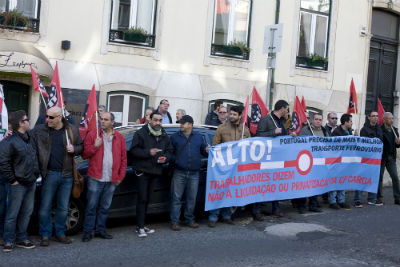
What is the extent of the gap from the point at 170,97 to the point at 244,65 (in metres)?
2.47

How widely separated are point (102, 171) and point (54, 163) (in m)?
0.68

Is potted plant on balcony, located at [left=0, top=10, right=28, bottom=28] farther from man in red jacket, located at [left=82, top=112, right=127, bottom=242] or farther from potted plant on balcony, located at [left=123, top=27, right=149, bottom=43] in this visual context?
man in red jacket, located at [left=82, top=112, right=127, bottom=242]

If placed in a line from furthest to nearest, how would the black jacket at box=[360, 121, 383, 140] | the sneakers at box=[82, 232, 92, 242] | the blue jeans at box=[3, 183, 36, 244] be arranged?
1. the black jacket at box=[360, 121, 383, 140]
2. the sneakers at box=[82, 232, 92, 242]
3. the blue jeans at box=[3, 183, 36, 244]

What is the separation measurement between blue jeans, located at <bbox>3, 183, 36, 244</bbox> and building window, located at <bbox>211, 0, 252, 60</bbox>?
29.0 ft

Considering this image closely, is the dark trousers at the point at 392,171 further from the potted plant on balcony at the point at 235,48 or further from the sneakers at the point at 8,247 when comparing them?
the sneakers at the point at 8,247

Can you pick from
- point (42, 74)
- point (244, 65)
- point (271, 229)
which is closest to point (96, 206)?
point (271, 229)

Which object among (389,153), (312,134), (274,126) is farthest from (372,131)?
(274,126)

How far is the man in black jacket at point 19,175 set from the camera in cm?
637

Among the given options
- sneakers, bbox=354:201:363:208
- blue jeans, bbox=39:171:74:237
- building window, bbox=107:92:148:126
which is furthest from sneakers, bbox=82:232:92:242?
building window, bbox=107:92:148:126

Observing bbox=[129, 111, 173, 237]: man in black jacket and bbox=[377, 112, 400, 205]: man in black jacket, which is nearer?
bbox=[129, 111, 173, 237]: man in black jacket

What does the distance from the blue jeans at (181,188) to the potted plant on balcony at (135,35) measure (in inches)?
254

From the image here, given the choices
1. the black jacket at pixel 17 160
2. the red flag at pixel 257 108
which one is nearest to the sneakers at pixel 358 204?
the red flag at pixel 257 108

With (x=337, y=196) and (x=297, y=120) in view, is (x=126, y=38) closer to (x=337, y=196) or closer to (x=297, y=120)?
(x=297, y=120)

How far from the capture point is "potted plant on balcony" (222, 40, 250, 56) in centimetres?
1470
